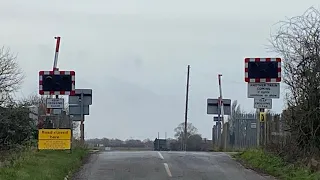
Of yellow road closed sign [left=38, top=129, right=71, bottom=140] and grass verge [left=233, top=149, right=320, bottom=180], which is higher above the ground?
yellow road closed sign [left=38, top=129, right=71, bottom=140]

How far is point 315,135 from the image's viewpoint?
65.2 feet

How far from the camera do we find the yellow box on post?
75.9ft

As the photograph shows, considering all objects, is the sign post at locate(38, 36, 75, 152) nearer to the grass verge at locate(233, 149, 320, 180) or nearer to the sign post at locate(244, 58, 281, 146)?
the sign post at locate(244, 58, 281, 146)

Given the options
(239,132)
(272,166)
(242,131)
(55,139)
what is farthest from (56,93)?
(239,132)

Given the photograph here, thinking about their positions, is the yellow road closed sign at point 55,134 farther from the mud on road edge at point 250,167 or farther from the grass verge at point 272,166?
the grass verge at point 272,166

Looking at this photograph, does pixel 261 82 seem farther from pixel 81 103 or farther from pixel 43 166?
pixel 43 166

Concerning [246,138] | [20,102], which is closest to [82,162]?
[20,102]

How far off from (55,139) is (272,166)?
24.3 feet

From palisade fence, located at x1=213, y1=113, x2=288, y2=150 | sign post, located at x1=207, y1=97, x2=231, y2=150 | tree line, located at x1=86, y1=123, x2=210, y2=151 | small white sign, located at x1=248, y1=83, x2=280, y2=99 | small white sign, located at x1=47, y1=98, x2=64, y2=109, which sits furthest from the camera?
tree line, located at x1=86, y1=123, x2=210, y2=151

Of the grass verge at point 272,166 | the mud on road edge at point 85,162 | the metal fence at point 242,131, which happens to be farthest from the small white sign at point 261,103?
the metal fence at point 242,131

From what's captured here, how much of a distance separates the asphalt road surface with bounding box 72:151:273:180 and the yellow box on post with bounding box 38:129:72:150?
1064 mm

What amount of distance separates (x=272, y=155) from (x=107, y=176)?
588cm

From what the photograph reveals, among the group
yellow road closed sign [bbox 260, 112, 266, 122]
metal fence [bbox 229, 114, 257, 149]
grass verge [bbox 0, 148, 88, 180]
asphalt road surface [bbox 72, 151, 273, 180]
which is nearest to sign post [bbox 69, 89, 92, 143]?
asphalt road surface [bbox 72, 151, 273, 180]

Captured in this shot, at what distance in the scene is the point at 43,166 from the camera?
18.7m
